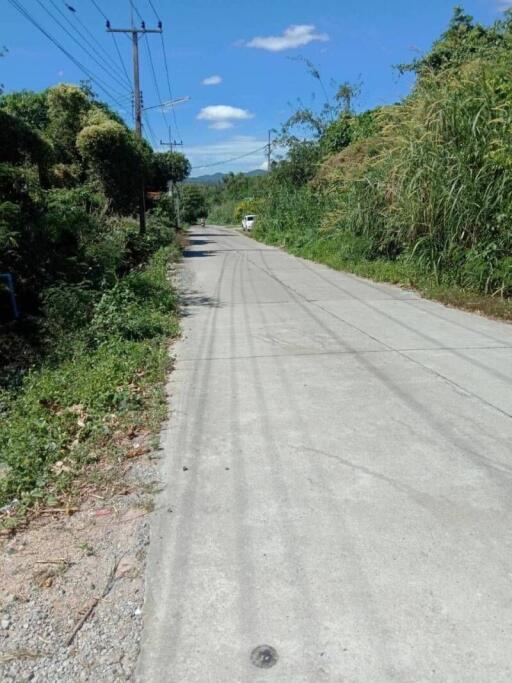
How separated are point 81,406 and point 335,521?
9.01ft

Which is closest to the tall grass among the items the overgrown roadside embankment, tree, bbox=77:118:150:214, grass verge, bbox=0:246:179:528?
grass verge, bbox=0:246:179:528

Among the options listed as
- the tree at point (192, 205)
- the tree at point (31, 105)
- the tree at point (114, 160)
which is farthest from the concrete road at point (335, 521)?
the tree at point (192, 205)

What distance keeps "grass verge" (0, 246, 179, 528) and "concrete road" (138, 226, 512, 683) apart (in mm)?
388

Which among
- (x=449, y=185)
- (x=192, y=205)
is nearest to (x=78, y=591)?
(x=449, y=185)

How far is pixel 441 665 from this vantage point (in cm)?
216

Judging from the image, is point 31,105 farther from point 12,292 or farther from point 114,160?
point 12,292

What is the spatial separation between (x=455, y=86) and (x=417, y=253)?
324 cm

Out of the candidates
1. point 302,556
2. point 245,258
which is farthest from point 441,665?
point 245,258

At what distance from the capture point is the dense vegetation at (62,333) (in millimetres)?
4215

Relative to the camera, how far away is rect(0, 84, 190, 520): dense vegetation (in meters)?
4.21

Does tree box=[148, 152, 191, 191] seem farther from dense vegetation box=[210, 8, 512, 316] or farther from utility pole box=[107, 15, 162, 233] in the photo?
dense vegetation box=[210, 8, 512, 316]

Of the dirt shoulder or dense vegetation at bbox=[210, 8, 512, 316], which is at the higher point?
dense vegetation at bbox=[210, 8, 512, 316]

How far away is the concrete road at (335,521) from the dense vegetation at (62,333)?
1.95ft

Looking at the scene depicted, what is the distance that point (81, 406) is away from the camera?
500 centimetres
